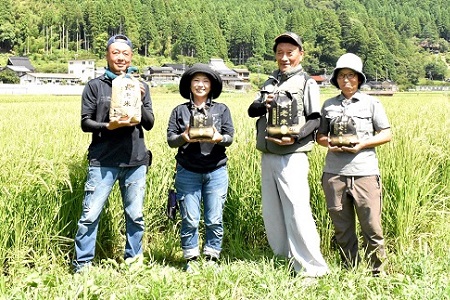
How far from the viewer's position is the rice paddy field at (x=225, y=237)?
2.94 meters

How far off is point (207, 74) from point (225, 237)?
1638 millimetres

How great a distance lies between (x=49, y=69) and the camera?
78.8m

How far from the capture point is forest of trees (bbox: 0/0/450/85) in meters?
98.6

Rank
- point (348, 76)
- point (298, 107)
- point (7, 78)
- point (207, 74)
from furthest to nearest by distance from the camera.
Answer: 1. point (7, 78)
2. point (207, 74)
3. point (348, 76)
4. point (298, 107)

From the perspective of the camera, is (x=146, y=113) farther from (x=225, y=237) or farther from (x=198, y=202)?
(x=225, y=237)

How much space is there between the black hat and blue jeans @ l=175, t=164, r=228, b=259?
0.65 meters

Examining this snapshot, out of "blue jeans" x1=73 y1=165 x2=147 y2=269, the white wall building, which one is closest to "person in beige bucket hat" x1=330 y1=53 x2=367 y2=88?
"blue jeans" x1=73 y1=165 x2=147 y2=269

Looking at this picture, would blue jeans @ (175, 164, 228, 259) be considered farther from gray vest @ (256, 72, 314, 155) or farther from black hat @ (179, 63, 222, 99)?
black hat @ (179, 63, 222, 99)

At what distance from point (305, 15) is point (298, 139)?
450 ft

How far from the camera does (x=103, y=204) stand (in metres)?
3.51

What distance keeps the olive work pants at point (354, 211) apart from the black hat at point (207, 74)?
3.77 ft

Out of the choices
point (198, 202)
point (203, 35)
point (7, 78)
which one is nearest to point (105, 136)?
point (198, 202)

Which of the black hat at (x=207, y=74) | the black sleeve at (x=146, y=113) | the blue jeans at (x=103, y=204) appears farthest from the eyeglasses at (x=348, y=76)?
the blue jeans at (x=103, y=204)

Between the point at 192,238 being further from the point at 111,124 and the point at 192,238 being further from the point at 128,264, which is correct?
the point at 111,124
